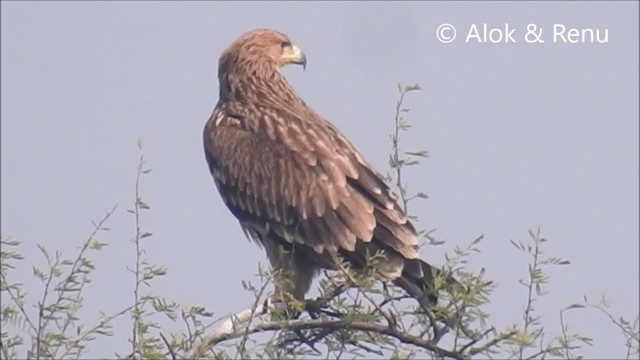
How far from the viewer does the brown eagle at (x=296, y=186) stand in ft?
23.4

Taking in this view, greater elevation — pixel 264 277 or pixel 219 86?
pixel 219 86

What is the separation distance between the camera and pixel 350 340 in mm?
5945

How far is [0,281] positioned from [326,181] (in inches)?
103

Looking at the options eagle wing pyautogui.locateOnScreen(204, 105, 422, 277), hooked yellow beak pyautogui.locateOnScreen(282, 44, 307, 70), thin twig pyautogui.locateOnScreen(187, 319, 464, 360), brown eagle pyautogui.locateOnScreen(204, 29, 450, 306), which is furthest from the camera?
hooked yellow beak pyautogui.locateOnScreen(282, 44, 307, 70)

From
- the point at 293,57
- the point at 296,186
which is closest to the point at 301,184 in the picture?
the point at 296,186

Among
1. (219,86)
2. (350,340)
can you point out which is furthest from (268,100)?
(350,340)

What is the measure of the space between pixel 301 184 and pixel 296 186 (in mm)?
43

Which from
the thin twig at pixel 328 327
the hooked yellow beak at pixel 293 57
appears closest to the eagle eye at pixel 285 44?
the hooked yellow beak at pixel 293 57

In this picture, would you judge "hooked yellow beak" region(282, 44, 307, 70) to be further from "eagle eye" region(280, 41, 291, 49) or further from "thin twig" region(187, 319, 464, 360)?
"thin twig" region(187, 319, 464, 360)

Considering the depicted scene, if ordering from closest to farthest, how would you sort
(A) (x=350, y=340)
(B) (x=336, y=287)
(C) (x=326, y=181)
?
1. (A) (x=350, y=340)
2. (B) (x=336, y=287)
3. (C) (x=326, y=181)

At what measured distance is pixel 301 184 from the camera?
775cm

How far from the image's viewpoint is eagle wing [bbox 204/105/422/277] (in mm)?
7230

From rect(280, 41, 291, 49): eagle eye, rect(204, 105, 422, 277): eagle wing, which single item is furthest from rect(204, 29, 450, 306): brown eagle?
rect(280, 41, 291, 49): eagle eye

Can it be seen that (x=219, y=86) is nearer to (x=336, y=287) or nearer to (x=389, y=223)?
(x=389, y=223)
